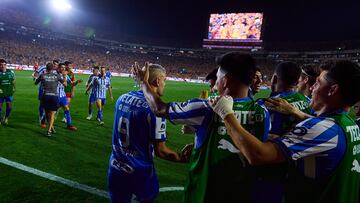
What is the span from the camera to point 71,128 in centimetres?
1085

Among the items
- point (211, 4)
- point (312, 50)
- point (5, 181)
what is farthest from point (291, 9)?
point (5, 181)

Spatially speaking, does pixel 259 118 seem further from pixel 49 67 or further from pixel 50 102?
pixel 49 67

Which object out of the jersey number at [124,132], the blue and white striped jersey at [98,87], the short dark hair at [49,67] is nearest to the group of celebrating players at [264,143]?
the jersey number at [124,132]

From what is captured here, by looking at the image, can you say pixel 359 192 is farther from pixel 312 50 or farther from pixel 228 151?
pixel 312 50

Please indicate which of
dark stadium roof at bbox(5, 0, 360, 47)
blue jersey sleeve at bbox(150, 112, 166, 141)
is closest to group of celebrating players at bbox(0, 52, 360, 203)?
blue jersey sleeve at bbox(150, 112, 166, 141)

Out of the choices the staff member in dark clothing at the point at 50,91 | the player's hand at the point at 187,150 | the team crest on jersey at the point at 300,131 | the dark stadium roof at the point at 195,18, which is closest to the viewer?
the team crest on jersey at the point at 300,131

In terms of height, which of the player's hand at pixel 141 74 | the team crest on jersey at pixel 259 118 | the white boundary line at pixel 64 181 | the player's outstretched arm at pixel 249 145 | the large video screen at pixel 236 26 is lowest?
the white boundary line at pixel 64 181

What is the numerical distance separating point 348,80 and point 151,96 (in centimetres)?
151

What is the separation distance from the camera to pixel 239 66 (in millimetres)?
2246

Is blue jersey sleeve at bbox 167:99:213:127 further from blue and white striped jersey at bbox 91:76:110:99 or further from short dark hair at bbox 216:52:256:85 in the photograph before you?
blue and white striped jersey at bbox 91:76:110:99

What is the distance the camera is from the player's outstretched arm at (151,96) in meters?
2.53

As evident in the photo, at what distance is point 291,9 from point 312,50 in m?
11.2

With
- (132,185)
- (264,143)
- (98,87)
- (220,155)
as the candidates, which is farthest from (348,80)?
(98,87)

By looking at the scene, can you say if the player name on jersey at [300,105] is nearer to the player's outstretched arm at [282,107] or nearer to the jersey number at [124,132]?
the player's outstretched arm at [282,107]
